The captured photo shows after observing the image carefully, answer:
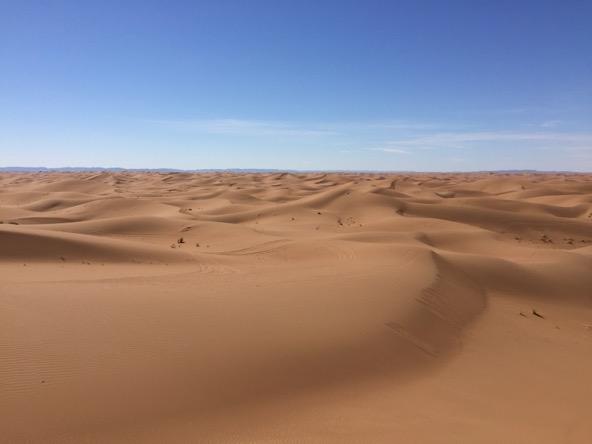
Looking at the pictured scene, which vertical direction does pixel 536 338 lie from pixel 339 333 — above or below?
below

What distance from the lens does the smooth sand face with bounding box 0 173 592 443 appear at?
4.15 meters

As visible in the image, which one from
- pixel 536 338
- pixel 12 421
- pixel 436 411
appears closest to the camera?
pixel 12 421

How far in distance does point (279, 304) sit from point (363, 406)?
259 centimetres

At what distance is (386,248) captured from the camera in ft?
38.4

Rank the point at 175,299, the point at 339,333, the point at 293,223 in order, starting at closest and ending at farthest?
the point at 339,333 → the point at 175,299 → the point at 293,223

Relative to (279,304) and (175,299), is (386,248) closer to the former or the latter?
(279,304)

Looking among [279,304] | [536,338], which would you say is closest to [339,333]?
[279,304]

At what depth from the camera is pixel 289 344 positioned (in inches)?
225

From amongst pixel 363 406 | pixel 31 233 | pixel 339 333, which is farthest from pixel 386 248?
pixel 31 233

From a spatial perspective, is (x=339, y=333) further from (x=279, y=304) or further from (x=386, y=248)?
(x=386, y=248)

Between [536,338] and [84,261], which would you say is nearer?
[536,338]

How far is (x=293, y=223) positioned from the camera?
67.2 ft

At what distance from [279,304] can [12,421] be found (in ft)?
12.7

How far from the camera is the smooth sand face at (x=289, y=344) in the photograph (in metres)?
4.15
